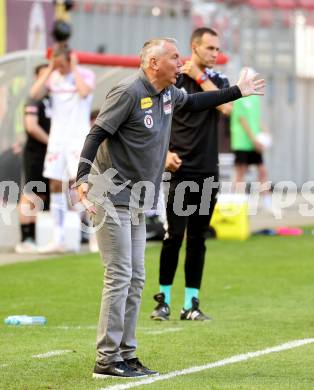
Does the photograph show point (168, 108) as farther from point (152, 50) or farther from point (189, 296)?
point (189, 296)

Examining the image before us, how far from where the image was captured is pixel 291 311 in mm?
11078

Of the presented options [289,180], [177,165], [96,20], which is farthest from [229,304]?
[289,180]

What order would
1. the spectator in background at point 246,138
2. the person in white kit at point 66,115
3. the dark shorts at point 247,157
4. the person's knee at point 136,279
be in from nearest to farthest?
the person's knee at point 136,279 < the person in white kit at point 66,115 < the spectator in background at point 246,138 < the dark shorts at point 247,157

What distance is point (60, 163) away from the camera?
51.2 ft

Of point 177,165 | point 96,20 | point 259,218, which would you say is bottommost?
point 259,218

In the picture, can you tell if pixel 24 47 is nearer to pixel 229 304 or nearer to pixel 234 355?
pixel 229 304

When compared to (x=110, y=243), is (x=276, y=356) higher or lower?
lower

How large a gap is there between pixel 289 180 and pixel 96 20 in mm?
5913

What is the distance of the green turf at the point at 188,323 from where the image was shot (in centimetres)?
803

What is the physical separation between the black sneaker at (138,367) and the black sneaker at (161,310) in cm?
247

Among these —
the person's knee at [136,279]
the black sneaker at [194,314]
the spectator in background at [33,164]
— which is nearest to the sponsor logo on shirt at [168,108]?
the person's knee at [136,279]

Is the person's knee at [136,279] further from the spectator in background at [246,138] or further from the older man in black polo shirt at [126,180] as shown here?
the spectator in background at [246,138]

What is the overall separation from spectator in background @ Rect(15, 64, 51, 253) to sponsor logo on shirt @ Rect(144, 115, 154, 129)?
7.92m

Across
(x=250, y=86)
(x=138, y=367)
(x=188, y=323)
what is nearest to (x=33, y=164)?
(x=188, y=323)
